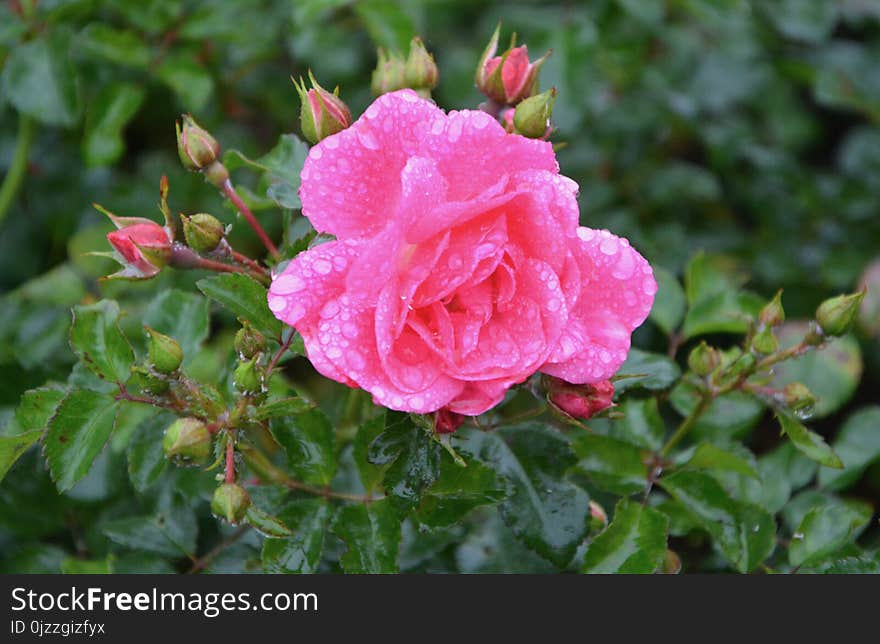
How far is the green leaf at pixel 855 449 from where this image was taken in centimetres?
178

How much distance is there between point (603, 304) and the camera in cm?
113

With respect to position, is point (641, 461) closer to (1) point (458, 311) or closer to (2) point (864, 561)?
(2) point (864, 561)

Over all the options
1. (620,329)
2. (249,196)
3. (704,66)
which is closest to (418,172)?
(620,329)

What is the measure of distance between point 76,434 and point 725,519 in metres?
1.01

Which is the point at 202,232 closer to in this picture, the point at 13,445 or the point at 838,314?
the point at 13,445

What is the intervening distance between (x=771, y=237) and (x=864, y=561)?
1568mm

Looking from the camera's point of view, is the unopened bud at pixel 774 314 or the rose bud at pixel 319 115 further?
the unopened bud at pixel 774 314

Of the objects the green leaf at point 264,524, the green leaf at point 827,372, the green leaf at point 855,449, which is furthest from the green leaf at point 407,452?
the green leaf at point 827,372

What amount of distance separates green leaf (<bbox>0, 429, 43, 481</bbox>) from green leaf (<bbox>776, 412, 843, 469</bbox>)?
115cm

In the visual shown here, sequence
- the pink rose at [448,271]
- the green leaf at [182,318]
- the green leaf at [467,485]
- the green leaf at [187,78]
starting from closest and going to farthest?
the pink rose at [448,271], the green leaf at [467,485], the green leaf at [182,318], the green leaf at [187,78]

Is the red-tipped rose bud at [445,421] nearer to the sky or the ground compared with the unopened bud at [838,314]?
nearer to the sky

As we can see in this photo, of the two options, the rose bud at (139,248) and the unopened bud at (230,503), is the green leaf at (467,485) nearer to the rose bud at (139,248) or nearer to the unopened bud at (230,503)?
the unopened bud at (230,503)

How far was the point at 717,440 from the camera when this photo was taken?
5.62 ft

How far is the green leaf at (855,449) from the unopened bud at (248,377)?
46.2 inches
